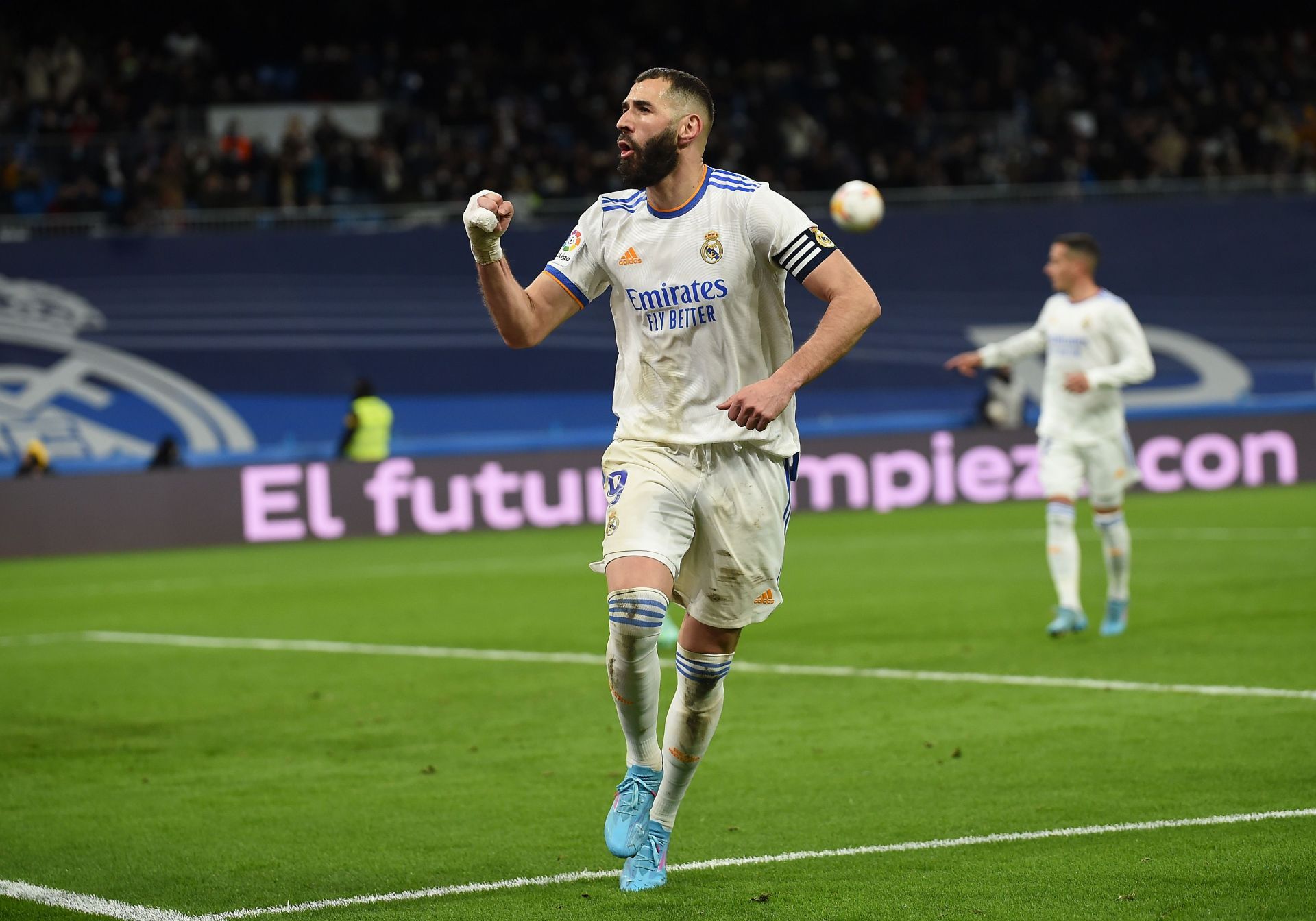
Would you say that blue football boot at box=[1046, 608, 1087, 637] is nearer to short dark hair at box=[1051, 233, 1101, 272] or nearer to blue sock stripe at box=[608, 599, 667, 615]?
short dark hair at box=[1051, 233, 1101, 272]

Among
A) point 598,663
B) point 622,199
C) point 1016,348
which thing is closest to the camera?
point 622,199

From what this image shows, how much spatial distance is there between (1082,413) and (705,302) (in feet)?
21.0

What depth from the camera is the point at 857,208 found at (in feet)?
39.6

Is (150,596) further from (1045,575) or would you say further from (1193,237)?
(1193,237)

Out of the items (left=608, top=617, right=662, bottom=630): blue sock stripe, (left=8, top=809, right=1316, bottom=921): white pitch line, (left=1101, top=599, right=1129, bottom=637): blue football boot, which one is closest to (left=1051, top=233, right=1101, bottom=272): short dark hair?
(left=1101, top=599, right=1129, bottom=637): blue football boot

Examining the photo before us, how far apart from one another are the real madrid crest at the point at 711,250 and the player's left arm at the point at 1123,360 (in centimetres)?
579

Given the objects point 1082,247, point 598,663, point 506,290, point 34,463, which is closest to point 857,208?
point 1082,247

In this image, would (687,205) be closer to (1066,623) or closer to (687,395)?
(687,395)

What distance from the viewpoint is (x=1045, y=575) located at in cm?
1463

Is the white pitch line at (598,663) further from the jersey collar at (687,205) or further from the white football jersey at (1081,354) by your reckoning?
the jersey collar at (687,205)

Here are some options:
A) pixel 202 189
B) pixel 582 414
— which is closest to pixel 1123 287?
pixel 582 414

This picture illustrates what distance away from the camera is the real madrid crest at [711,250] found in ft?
17.3

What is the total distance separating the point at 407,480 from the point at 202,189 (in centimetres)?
675

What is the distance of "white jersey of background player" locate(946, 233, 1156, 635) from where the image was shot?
10.9 m
